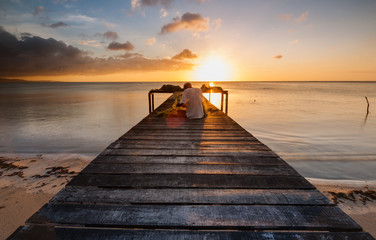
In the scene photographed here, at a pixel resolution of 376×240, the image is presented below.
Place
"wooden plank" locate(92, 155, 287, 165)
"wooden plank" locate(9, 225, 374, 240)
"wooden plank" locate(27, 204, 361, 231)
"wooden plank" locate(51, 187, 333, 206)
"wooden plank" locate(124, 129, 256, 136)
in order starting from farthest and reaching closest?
"wooden plank" locate(124, 129, 256, 136) < "wooden plank" locate(92, 155, 287, 165) < "wooden plank" locate(51, 187, 333, 206) < "wooden plank" locate(27, 204, 361, 231) < "wooden plank" locate(9, 225, 374, 240)

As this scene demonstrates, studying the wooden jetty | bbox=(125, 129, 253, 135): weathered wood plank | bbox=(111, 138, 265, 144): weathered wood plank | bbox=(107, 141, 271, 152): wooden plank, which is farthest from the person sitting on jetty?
the wooden jetty

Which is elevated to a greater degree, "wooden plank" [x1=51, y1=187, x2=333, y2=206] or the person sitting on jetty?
the person sitting on jetty

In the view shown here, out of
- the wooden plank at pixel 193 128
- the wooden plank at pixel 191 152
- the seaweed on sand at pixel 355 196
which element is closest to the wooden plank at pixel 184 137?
the wooden plank at pixel 193 128

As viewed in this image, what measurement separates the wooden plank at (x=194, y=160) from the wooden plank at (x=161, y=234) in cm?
158

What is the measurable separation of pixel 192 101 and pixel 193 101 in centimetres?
4

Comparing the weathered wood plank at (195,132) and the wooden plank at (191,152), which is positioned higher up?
the weathered wood plank at (195,132)

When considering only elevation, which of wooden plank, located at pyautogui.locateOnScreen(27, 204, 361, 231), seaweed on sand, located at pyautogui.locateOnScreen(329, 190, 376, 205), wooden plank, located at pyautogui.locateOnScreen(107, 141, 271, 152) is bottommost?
seaweed on sand, located at pyautogui.locateOnScreen(329, 190, 376, 205)

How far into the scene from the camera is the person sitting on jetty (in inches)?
269

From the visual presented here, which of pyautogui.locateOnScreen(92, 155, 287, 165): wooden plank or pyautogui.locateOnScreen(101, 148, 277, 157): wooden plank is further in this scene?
pyautogui.locateOnScreen(101, 148, 277, 157): wooden plank

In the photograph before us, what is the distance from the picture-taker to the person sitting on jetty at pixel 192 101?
6828 millimetres

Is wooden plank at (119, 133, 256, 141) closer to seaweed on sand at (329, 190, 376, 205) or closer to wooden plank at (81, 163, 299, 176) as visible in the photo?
wooden plank at (81, 163, 299, 176)

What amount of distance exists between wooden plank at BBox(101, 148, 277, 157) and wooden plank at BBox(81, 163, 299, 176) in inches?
21.4

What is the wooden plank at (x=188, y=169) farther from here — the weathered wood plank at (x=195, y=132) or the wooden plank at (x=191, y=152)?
the weathered wood plank at (x=195, y=132)

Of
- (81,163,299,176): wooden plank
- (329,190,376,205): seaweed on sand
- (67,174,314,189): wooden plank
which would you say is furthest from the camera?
(329,190,376,205): seaweed on sand
